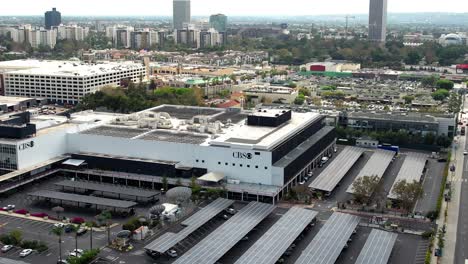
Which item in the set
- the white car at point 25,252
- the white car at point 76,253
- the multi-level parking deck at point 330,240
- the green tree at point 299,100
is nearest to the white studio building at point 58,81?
the green tree at point 299,100

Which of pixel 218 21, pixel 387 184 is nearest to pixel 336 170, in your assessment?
pixel 387 184

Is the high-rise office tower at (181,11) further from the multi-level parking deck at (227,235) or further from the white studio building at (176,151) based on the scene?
the multi-level parking deck at (227,235)

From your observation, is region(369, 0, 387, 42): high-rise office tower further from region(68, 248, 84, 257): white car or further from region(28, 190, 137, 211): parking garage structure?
region(68, 248, 84, 257): white car

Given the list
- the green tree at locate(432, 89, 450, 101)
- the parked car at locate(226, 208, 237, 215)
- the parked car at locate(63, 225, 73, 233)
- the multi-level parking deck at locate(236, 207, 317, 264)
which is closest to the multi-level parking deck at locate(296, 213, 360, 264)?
the multi-level parking deck at locate(236, 207, 317, 264)

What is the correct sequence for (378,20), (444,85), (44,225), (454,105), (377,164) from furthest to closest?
1. (378,20)
2. (444,85)
3. (454,105)
4. (377,164)
5. (44,225)

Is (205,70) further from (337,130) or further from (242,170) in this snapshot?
(242,170)

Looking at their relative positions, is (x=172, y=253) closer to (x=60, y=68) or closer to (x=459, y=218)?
(x=459, y=218)
